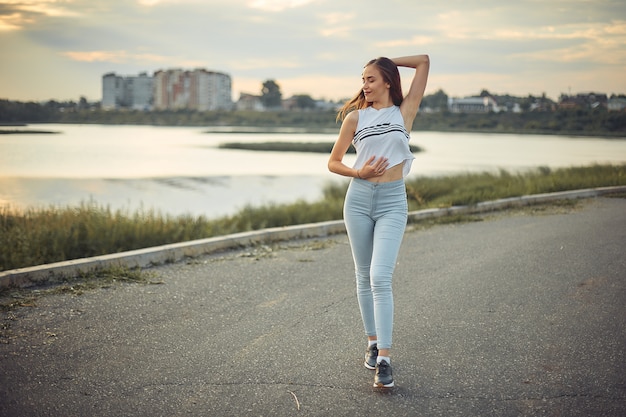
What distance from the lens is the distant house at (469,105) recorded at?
9238cm

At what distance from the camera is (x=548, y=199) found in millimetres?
14219

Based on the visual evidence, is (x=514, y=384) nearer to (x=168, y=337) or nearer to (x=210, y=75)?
(x=168, y=337)

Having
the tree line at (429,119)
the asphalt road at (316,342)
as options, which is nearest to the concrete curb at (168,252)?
the asphalt road at (316,342)

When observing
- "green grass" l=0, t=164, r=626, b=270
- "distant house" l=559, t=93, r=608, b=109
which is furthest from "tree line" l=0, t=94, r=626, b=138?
"green grass" l=0, t=164, r=626, b=270

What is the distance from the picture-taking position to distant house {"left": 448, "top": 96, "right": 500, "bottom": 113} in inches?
3637

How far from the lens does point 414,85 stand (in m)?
4.20

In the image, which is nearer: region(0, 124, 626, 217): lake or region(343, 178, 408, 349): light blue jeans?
region(343, 178, 408, 349): light blue jeans

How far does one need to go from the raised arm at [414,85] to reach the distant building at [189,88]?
435 feet

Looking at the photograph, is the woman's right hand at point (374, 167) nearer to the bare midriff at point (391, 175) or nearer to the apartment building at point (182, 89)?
the bare midriff at point (391, 175)

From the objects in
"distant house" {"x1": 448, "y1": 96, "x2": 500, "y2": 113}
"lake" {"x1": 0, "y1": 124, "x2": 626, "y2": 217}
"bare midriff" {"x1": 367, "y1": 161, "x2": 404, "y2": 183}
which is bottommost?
"lake" {"x1": 0, "y1": 124, "x2": 626, "y2": 217}

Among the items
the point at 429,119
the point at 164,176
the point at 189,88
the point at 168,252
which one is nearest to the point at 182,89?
the point at 189,88

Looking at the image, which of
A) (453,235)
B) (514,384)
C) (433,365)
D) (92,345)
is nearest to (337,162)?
(433,365)

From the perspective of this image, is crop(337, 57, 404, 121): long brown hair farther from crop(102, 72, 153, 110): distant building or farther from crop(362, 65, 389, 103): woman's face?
crop(102, 72, 153, 110): distant building

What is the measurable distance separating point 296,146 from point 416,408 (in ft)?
193
